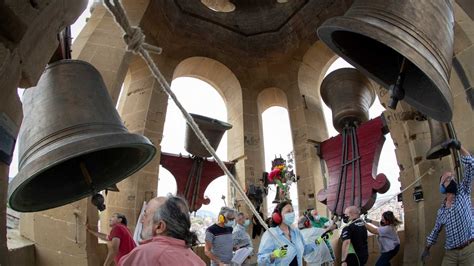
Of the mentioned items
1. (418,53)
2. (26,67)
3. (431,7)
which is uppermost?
(431,7)

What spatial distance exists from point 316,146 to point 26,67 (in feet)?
24.3

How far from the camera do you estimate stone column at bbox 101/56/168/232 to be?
265 inches

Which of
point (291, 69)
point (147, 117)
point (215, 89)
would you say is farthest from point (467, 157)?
point (215, 89)

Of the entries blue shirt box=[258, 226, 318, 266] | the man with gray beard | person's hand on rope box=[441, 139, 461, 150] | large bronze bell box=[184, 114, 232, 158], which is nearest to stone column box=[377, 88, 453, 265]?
person's hand on rope box=[441, 139, 461, 150]

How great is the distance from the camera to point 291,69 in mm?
9539

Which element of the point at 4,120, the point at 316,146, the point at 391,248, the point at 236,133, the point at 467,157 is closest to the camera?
the point at 4,120

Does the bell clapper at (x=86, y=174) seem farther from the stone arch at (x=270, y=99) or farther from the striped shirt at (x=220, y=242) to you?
the stone arch at (x=270, y=99)

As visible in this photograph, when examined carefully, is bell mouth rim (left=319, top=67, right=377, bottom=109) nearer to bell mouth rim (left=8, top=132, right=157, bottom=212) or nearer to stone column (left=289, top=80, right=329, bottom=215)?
stone column (left=289, top=80, right=329, bottom=215)

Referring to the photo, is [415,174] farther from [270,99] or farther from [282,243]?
[270,99]

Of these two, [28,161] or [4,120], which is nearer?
[4,120]

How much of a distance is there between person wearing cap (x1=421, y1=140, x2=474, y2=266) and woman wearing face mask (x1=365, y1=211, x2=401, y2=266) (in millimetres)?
1165

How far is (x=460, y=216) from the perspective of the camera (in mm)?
3320

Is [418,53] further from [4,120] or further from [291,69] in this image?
[291,69]

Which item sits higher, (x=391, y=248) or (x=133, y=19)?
(x=133, y=19)
